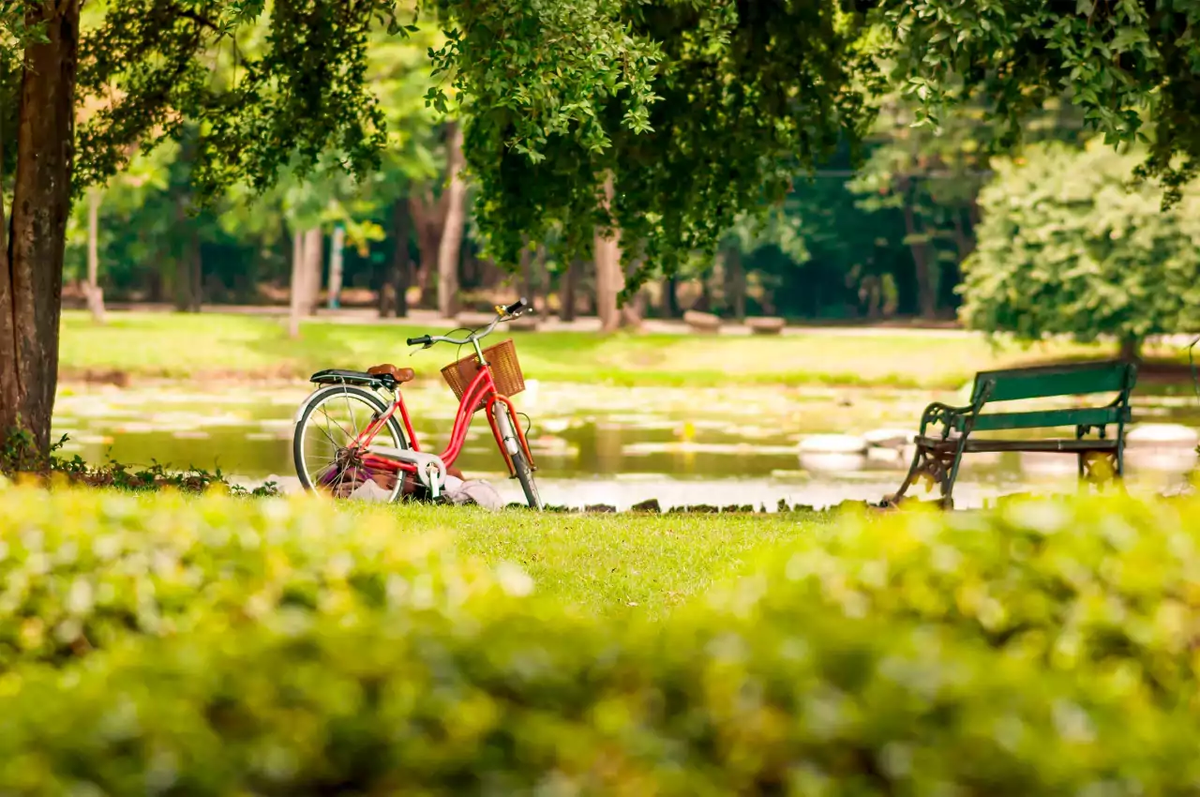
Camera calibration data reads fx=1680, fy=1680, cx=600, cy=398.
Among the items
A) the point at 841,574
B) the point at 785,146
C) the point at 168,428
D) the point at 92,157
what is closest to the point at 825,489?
the point at 785,146

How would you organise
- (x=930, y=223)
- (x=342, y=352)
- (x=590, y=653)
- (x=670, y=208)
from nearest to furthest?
(x=590, y=653) → (x=670, y=208) → (x=342, y=352) → (x=930, y=223)

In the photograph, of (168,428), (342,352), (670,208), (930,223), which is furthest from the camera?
(930,223)

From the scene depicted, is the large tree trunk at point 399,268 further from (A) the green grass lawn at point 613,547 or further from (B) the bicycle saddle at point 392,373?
(A) the green grass lawn at point 613,547

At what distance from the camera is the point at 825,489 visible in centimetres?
1766

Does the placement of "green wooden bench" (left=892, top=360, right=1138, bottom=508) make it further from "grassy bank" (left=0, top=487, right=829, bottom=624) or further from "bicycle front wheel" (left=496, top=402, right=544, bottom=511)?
"bicycle front wheel" (left=496, top=402, right=544, bottom=511)

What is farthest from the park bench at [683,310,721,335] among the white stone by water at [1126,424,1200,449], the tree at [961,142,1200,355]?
the white stone by water at [1126,424,1200,449]

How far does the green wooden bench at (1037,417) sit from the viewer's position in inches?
477

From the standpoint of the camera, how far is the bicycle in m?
11.6

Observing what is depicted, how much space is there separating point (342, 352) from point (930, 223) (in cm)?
2395

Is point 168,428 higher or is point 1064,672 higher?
point 1064,672

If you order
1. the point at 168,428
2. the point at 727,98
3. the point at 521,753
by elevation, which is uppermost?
the point at 727,98

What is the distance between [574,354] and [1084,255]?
11422mm

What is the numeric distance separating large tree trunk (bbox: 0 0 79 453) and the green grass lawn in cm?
308

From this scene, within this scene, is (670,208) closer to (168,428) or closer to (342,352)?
(168,428)
